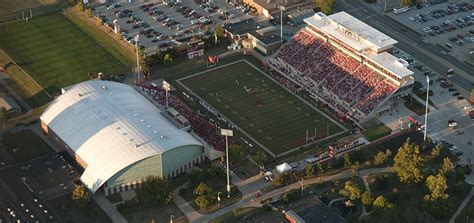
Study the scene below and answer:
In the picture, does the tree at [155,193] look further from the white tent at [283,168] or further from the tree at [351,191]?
the tree at [351,191]

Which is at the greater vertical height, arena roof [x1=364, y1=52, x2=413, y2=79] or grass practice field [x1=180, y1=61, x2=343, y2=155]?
arena roof [x1=364, y1=52, x2=413, y2=79]

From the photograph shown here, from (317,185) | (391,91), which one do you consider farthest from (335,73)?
(317,185)

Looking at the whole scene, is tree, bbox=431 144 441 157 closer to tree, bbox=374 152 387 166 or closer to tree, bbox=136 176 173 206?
tree, bbox=374 152 387 166

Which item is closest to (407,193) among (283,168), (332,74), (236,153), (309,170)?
(309,170)

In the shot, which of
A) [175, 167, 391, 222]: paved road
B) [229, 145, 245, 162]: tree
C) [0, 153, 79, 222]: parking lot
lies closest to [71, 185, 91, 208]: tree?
[0, 153, 79, 222]: parking lot

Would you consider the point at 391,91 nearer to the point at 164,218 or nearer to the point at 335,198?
the point at 335,198
